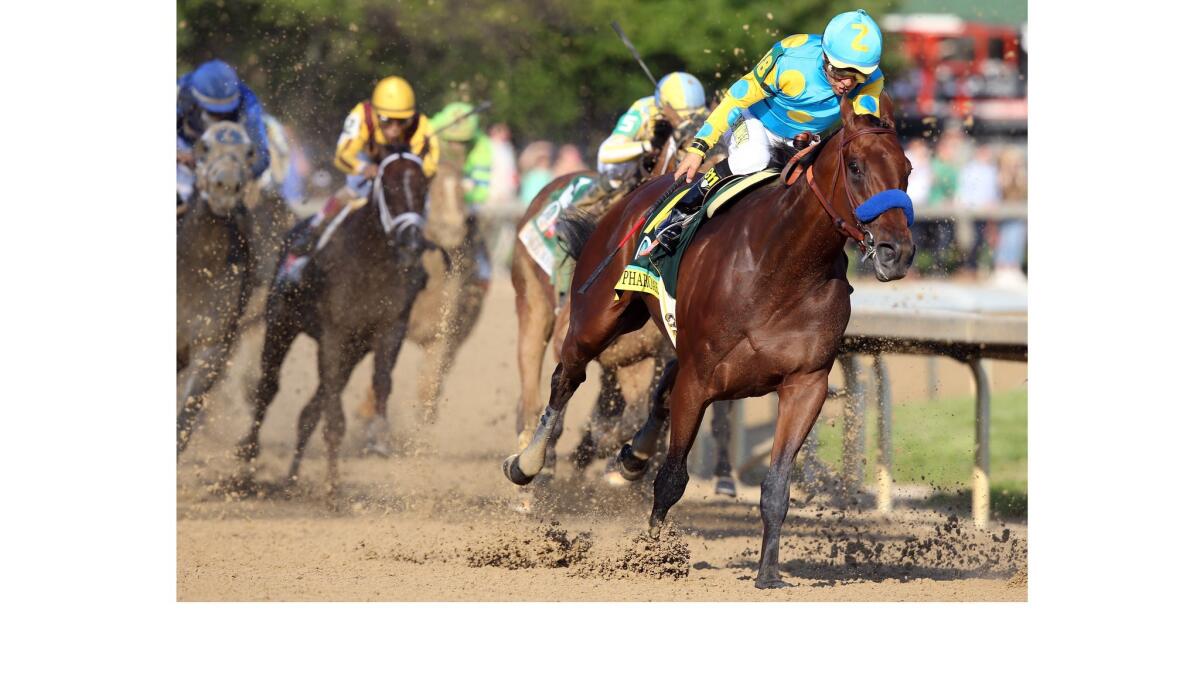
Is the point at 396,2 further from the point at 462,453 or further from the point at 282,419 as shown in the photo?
the point at 462,453

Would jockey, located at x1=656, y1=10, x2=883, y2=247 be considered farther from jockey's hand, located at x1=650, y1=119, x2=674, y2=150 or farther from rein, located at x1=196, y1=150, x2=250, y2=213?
rein, located at x1=196, y1=150, x2=250, y2=213

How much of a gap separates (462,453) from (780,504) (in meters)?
5.33

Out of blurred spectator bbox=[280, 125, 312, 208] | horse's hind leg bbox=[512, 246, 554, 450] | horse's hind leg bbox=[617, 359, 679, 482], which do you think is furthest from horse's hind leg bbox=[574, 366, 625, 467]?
blurred spectator bbox=[280, 125, 312, 208]

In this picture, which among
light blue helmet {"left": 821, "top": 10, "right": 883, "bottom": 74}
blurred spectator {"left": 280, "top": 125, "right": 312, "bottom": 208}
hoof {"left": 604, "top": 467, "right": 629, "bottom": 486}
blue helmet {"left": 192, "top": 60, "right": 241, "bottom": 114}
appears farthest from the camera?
blurred spectator {"left": 280, "top": 125, "right": 312, "bottom": 208}

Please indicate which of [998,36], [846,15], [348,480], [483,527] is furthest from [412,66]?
[846,15]

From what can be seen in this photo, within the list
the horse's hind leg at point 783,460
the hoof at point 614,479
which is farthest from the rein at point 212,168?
the horse's hind leg at point 783,460

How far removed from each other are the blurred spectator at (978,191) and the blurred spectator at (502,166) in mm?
3843

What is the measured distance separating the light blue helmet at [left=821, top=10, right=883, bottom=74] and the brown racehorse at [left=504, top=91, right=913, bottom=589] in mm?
175

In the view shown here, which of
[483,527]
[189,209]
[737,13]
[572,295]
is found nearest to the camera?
[572,295]

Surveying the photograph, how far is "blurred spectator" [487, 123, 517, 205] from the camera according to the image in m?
16.8

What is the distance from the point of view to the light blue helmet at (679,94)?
9727mm

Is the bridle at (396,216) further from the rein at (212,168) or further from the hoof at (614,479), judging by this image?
the hoof at (614,479)

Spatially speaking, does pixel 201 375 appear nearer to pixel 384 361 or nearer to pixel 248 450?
pixel 248 450

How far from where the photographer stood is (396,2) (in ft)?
61.3
